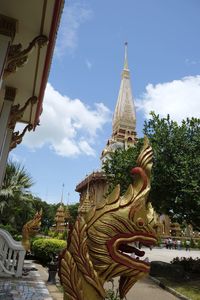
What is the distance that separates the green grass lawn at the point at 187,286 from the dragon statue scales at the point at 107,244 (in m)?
8.74

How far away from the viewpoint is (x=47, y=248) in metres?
15.9

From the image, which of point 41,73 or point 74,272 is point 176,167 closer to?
point 41,73

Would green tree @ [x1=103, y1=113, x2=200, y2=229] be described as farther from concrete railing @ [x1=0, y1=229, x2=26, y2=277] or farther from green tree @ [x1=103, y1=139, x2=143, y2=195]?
concrete railing @ [x1=0, y1=229, x2=26, y2=277]

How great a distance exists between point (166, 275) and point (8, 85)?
10.2 metres

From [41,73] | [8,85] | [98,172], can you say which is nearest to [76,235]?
[41,73]

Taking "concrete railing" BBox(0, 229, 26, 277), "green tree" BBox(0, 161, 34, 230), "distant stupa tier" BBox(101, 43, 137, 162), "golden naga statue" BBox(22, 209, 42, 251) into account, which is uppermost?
"distant stupa tier" BBox(101, 43, 137, 162)

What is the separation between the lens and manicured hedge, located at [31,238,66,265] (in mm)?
15789

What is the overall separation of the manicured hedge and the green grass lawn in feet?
16.0

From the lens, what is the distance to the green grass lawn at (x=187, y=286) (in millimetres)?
10574

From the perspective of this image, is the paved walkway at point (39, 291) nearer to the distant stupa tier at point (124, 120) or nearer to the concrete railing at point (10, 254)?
the concrete railing at point (10, 254)

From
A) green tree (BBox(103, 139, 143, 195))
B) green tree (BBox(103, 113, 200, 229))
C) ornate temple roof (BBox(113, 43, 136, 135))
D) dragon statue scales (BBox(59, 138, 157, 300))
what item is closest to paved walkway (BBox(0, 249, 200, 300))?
green tree (BBox(103, 113, 200, 229))

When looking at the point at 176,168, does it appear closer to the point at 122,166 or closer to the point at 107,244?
the point at 122,166

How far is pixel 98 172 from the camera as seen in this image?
56.8 meters

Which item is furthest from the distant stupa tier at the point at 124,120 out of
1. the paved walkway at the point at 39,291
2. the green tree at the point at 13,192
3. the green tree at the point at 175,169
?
the paved walkway at the point at 39,291
